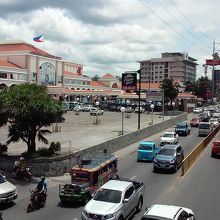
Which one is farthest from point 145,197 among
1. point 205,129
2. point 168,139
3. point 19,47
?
point 19,47

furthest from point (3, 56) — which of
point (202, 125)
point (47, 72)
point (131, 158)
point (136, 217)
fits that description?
point (136, 217)

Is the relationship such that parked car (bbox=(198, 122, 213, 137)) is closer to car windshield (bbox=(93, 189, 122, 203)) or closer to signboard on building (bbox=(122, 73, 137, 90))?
signboard on building (bbox=(122, 73, 137, 90))

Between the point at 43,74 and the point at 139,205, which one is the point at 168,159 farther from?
the point at 43,74

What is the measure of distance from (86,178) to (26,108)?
669 cm

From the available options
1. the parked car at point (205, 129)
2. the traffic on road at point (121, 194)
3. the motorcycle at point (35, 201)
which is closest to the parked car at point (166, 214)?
the traffic on road at point (121, 194)

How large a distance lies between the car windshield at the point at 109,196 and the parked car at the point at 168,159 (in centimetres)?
1098

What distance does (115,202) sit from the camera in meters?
16.4

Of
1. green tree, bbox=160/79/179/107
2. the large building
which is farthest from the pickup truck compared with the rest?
green tree, bbox=160/79/179/107

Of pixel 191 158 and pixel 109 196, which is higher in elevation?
pixel 109 196

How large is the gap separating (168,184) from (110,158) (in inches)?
151

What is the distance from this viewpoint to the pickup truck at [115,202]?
51.1ft

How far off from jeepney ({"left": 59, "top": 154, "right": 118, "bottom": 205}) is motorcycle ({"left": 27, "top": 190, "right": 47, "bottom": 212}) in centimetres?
91

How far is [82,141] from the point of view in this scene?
4041 cm

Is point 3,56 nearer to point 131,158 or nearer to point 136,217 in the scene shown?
point 131,158
